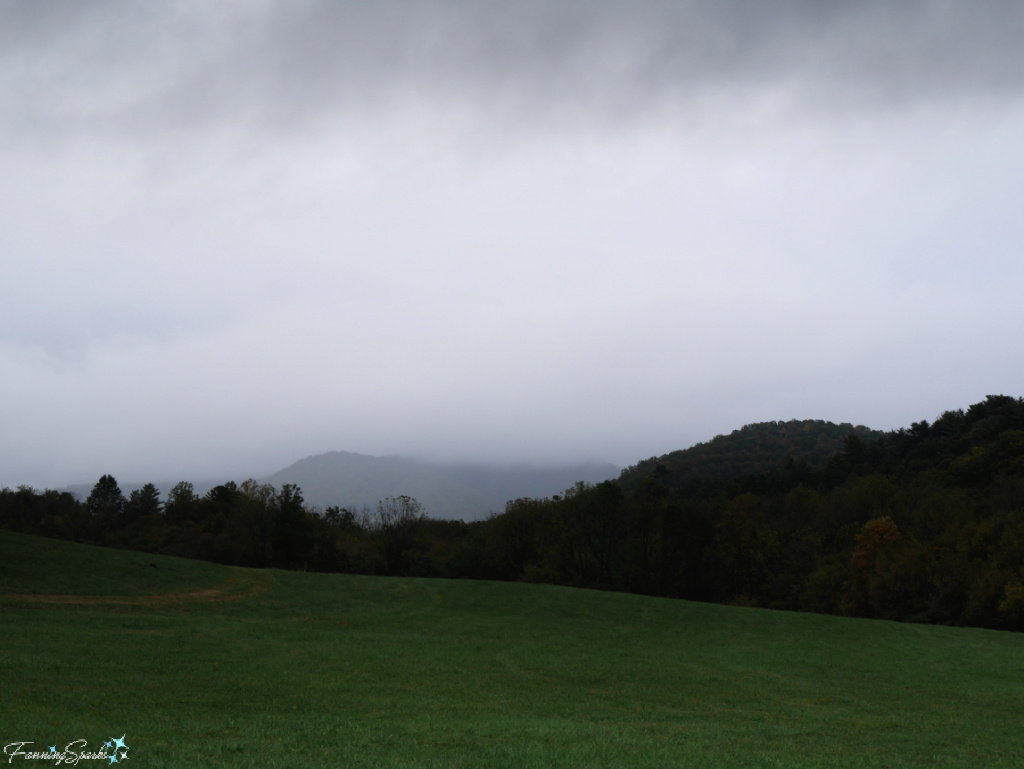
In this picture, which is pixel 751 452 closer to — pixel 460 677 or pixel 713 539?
pixel 713 539

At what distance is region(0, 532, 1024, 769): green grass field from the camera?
35.6ft

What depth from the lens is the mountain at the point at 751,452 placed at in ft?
421

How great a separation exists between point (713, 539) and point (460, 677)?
174 ft

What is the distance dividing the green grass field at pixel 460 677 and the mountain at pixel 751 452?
3056 inches

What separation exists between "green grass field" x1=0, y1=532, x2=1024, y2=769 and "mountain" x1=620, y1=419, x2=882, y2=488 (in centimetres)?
7763

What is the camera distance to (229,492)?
87.0m

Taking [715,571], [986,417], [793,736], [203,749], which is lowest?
[715,571]

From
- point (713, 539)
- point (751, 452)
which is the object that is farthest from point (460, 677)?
point (751, 452)

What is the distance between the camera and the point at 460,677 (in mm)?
19281

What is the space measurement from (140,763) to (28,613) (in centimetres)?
2209

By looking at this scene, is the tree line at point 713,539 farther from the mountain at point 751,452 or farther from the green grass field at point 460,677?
the mountain at point 751,452

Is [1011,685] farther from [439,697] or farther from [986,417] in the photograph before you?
[986,417]

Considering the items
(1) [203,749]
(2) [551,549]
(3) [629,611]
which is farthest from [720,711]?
(2) [551,549]

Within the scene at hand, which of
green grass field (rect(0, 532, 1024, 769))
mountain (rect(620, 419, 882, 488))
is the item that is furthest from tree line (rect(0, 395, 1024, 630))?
mountain (rect(620, 419, 882, 488))
